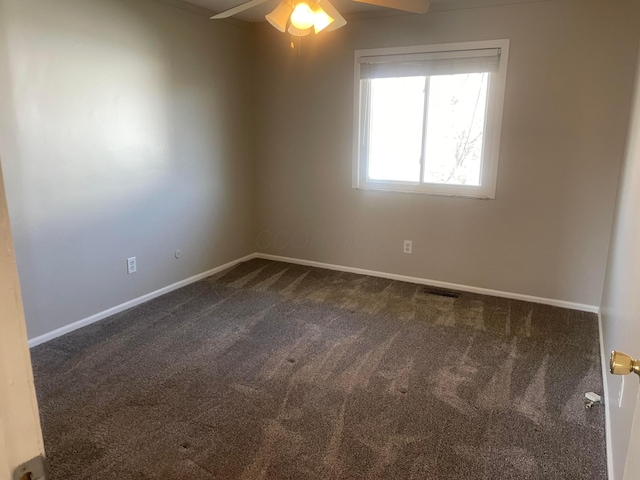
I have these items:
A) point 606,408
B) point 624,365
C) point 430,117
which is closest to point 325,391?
point 606,408

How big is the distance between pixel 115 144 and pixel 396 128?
2252 millimetres

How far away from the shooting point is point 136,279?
3.56 metres

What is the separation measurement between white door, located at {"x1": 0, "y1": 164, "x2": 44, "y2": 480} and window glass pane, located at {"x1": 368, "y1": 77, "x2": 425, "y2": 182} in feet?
12.0

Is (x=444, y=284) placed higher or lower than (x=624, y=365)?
lower

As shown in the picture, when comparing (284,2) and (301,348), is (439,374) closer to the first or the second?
(301,348)

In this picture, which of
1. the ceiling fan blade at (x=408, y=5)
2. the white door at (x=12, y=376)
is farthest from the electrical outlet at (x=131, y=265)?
the white door at (x=12, y=376)

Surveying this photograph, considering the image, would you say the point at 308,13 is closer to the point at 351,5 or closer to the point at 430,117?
the point at 351,5

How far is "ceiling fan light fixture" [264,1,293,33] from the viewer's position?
2.37 metres

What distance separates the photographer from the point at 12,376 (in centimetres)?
56

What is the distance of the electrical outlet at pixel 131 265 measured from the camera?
11.4 feet

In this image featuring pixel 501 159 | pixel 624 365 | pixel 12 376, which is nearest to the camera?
pixel 12 376

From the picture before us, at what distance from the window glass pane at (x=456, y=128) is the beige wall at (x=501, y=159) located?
0.20 metres

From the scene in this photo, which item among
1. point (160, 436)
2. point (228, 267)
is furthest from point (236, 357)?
point (228, 267)

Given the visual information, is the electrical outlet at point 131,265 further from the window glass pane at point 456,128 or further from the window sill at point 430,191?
the window glass pane at point 456,128
